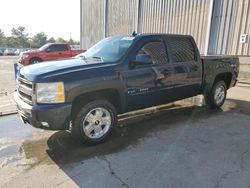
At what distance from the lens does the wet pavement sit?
305cm

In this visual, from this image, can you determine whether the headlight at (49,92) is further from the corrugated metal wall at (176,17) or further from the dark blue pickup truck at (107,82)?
the corrugated metal wall at (176,17)

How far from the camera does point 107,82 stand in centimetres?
399

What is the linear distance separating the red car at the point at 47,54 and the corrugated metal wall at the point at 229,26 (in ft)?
30.3

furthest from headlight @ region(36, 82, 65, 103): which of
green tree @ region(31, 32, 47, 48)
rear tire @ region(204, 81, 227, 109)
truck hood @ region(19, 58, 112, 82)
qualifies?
green tree @ region(31, 32, 47, 48)

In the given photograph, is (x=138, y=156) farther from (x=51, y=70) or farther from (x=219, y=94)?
(x=219, y=94)

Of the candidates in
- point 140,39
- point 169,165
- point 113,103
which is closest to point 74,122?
point 113,103

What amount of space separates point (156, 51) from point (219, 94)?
273 cm

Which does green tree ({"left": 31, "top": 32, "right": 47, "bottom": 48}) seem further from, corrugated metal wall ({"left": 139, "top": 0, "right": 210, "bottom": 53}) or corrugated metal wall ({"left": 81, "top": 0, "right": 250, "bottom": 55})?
corrugated metal wall ({"left": 139, "top": 0, "right": 210, "bottom": 53})

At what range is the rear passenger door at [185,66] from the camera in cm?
518

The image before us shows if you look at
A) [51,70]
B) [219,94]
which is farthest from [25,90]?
[219,94]

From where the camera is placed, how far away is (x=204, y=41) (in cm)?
1323

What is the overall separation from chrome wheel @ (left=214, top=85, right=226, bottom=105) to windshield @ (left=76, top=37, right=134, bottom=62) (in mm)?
3070

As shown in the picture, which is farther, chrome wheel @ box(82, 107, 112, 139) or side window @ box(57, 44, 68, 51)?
side window @ box(57, 44, 68, 51)

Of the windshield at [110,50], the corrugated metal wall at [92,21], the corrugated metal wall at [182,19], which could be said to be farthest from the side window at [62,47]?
the windshield at [110,50]
